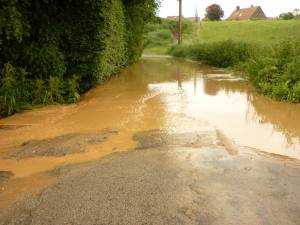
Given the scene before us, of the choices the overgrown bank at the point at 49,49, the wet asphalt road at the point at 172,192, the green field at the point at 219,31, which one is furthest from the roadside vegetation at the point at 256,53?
the wet asphalt road at the point at 172,192

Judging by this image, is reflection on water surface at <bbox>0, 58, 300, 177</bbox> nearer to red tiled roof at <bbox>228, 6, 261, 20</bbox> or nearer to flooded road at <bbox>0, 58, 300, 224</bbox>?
flooded road at <bbox>0, 58, 300, 224</bbox>

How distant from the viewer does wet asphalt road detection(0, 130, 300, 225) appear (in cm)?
497

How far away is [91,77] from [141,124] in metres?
4.52

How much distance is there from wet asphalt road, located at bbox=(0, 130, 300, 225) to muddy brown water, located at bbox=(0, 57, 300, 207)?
554 mm

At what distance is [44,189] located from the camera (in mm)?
5859

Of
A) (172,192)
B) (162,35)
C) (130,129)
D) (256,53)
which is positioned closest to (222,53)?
(256,53)

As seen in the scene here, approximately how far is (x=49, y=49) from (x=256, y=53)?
888cm

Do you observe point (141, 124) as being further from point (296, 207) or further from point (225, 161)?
point (296, 207)

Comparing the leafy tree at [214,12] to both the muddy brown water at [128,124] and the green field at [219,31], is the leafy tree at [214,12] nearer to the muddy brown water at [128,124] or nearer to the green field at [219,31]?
the green field at [219,31]

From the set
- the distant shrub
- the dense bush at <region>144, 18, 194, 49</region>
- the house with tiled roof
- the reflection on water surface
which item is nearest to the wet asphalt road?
the reflection on water surface

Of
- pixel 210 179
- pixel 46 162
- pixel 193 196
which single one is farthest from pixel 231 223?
pixel 46 162

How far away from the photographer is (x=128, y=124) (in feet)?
31.3

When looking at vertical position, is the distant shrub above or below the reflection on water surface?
below

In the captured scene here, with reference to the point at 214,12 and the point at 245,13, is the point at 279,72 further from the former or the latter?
the point at 245,13
